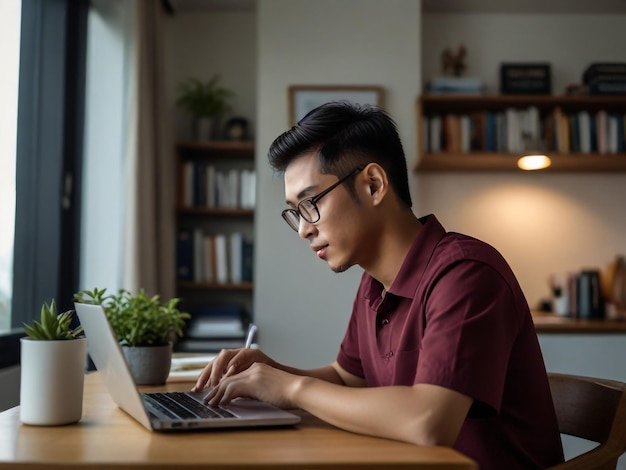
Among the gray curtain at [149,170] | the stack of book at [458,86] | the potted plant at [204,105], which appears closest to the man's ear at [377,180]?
the gray curtain at [149,170]

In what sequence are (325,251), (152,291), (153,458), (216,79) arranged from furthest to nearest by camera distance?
(216,79) < (152,291) < (325,251) < (153,458)

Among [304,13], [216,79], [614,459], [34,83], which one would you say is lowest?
[614,459]

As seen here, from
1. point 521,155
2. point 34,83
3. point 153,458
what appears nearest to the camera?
point 153,458

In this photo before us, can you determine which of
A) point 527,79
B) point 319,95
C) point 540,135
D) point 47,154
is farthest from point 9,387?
point 527,79

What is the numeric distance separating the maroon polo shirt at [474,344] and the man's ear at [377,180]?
0.35ft

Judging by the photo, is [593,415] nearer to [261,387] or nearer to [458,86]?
[261,387]

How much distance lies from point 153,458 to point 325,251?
639 millimetres

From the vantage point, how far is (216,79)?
4.06 metres

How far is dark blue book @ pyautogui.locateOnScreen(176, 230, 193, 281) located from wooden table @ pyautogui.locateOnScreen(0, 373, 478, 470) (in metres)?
2.71

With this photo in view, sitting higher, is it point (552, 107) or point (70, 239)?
point (552, 107)

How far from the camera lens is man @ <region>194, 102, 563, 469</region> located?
3.28ft

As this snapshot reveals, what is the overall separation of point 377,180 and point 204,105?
2.67 metres

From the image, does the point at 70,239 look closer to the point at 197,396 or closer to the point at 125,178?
the point at 125,178

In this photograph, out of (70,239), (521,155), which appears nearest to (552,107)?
(521,155)
